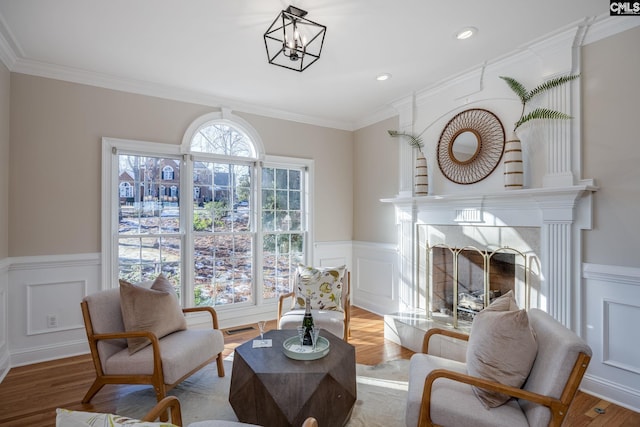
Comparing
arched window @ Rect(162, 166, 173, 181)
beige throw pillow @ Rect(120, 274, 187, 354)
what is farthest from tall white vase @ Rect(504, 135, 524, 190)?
arched window @ Rect(162, 166, 173, 181)

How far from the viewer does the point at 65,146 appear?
11.0 feet

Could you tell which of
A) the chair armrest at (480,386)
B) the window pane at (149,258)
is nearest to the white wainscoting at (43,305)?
the window pane at (149,258)

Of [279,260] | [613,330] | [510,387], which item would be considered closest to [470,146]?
[613,330]

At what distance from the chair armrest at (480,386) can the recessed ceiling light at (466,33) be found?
2569mm

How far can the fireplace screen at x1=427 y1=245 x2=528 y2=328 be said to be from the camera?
3.12m

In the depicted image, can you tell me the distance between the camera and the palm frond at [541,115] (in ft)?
8.96

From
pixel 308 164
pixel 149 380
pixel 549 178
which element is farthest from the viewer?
pixel 308 164

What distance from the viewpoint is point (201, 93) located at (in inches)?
157

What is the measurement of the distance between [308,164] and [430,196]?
1909mm

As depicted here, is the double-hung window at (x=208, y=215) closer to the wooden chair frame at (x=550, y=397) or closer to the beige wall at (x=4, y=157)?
the beige wall at (x=4, y=157)

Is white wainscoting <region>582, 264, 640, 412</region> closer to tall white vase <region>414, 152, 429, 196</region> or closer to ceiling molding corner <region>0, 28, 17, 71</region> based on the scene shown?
tall white vase <region>414, 152, 429, 196</region>

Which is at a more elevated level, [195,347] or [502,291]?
[502,291]

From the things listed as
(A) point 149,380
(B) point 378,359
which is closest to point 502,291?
(B) point 378,359

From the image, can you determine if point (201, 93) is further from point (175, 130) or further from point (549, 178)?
point (549, 178)
